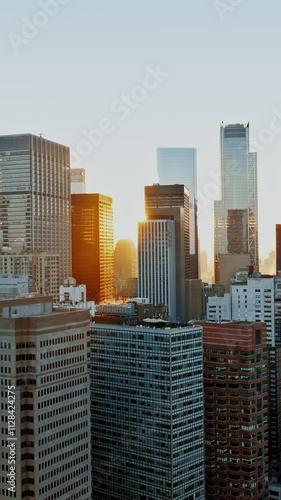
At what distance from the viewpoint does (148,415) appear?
163 feet

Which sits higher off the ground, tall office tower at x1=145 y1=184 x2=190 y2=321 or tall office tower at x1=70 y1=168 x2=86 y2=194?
tall office tower at x1=70 y1=168 x2=86 y2=194

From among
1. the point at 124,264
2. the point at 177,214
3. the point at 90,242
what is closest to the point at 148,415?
the point at 177,214

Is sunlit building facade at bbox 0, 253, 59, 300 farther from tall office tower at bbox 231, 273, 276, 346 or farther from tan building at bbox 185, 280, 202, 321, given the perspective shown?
tall office tower at bbox 231, 273, 276, 346

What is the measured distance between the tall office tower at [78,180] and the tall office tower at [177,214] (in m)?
29.4

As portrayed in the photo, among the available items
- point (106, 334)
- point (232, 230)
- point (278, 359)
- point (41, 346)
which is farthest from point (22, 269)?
point (232, 230)

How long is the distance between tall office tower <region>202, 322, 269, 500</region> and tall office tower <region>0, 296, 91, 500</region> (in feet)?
46.8

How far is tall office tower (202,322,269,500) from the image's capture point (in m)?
53.6

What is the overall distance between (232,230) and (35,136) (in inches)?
3278

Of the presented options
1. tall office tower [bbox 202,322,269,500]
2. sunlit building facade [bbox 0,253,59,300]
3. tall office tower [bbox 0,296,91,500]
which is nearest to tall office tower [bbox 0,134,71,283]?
sunlit building facade [bbox 0,253,59,300]

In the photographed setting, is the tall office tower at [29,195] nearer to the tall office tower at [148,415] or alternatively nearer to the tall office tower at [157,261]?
the tall office tower at [157,261]

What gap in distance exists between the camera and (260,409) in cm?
5484

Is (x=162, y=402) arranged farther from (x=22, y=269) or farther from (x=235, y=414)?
(x=22, y=269)

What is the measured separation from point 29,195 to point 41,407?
94.9 m

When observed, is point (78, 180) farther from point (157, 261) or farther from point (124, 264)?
point (157, 261)
